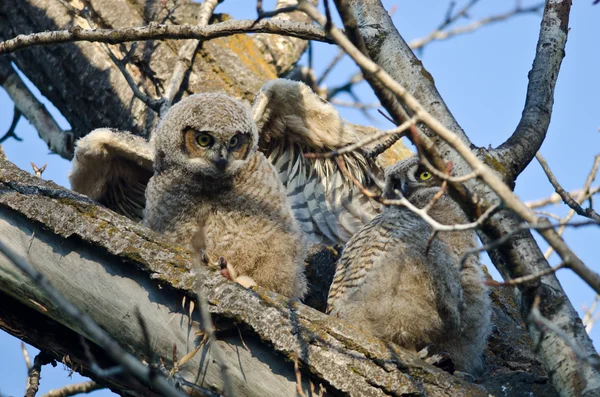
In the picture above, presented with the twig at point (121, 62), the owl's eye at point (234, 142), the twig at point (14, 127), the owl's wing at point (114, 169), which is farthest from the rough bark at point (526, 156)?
the twig at point (14, 127)

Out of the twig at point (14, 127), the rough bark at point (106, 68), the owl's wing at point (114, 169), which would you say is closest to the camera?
the owl's wing at point (114, 169)

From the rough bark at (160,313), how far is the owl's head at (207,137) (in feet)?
2.48

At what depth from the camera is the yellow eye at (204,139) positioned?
3887mm

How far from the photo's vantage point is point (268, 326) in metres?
2.81

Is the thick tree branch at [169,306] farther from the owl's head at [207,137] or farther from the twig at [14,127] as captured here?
the twig at [14,127]

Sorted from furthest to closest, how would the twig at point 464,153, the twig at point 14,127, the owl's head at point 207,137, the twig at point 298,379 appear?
the twig at point 14,127 → the owl's head at point 207,137 → the twig at point 298,379 → the twig at point 464,153

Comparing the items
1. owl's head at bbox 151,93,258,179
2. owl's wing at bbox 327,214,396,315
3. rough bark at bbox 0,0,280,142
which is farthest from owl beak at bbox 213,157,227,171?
rough bark at bbox 0,0,280,142

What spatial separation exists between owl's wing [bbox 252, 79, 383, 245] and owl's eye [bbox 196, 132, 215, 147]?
0.71 meters

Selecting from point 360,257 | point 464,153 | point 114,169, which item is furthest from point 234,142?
point 464,153

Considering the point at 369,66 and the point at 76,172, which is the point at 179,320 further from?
the point at 76,172

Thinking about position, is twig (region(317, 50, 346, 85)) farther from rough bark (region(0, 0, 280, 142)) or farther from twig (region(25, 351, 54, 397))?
twig (region(25, 351, 54, 397))

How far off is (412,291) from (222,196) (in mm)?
1146

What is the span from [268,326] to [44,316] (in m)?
1.20

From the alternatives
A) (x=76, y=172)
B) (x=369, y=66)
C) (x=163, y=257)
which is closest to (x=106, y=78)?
(x=76, y=172)
